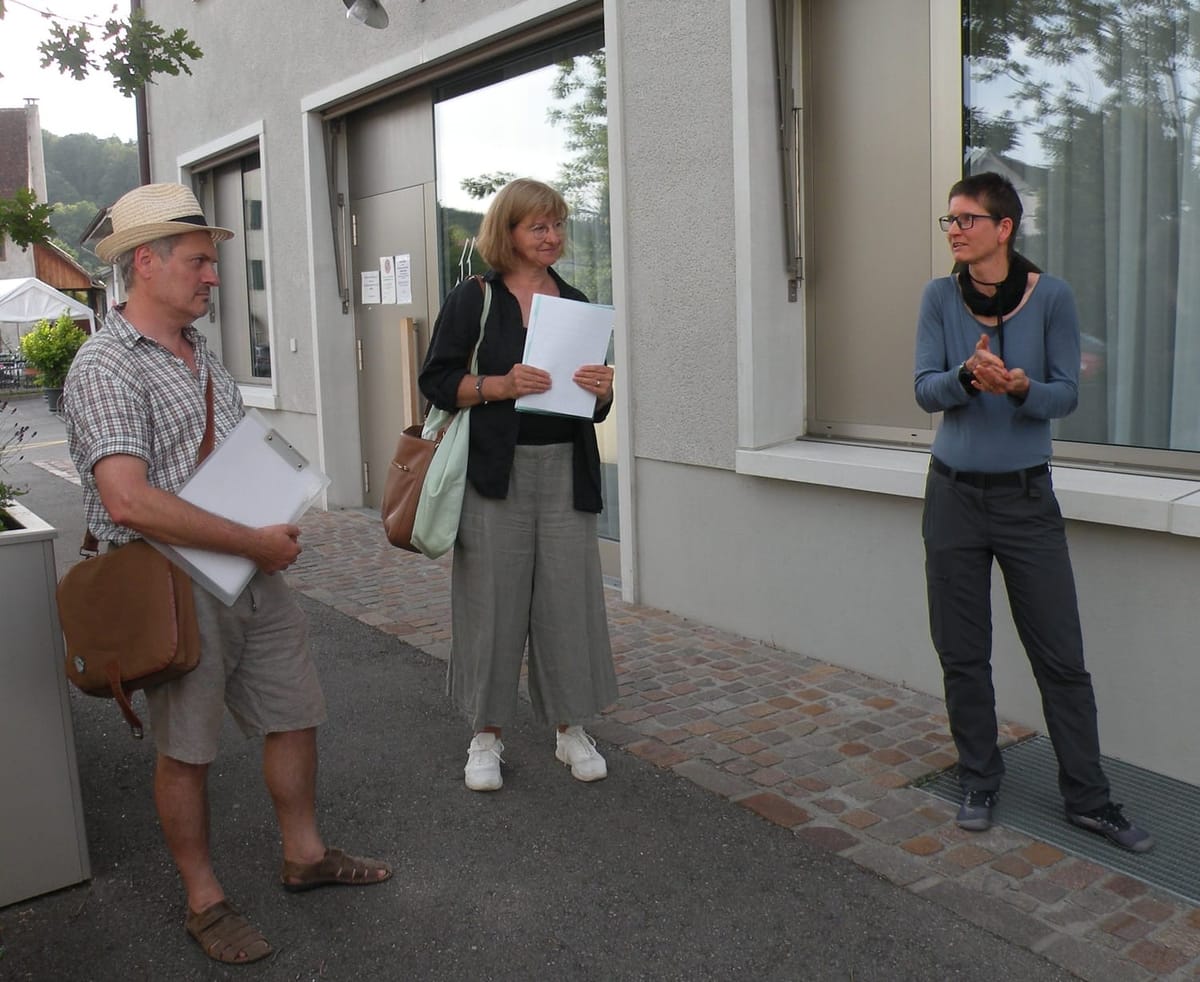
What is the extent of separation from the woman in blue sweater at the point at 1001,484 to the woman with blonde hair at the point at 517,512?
1145mm

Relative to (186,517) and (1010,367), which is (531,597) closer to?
(186,517)

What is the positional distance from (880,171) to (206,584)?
11.8ft

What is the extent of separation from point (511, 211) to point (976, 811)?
95.3 inches

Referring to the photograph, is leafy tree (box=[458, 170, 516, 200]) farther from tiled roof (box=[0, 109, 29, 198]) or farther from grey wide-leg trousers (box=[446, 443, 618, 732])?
tiled roof (box=[0, 109, 29, 198])

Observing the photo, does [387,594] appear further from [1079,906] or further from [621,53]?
[1079,906]

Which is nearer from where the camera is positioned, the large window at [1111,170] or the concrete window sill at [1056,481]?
the concrete window sill at [1056,481]

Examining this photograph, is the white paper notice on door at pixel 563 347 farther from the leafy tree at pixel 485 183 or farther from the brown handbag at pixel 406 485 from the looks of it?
the leafy tree at pixel 485 183

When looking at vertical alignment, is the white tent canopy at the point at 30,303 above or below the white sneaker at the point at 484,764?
above

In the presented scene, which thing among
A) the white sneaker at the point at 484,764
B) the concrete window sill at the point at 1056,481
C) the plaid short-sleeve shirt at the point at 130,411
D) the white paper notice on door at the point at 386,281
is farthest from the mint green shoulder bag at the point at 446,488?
the white paper notice on door at the point at 386,281

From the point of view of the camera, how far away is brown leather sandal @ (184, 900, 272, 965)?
3025mm

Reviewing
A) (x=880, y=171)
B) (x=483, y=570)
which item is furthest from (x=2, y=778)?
(x=880, y=171)

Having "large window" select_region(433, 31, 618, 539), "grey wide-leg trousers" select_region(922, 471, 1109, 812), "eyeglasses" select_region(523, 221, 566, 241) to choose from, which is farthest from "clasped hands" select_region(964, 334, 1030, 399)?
"large window" select_region(433, 31, 618, 539)

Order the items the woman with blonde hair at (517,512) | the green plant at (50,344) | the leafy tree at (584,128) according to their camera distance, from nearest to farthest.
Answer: the woman with blonde hair at (517,512)
the leafy tree at (584,128)
the green plant at (50,344)

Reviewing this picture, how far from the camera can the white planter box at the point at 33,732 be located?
10.8 feet
